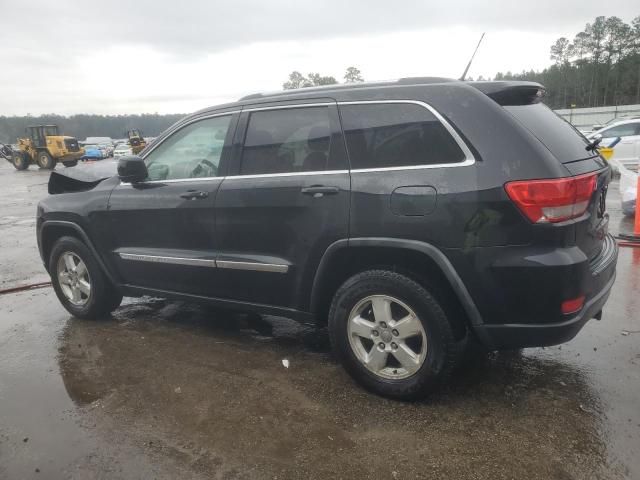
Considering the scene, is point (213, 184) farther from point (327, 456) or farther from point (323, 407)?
point (327, 456)

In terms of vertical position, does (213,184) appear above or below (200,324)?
above

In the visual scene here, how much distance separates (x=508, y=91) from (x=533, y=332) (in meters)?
1.36

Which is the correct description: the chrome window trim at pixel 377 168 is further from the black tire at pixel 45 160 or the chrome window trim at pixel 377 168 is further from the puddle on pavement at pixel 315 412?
the black tire at pixel 45 160

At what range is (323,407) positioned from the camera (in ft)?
10.0

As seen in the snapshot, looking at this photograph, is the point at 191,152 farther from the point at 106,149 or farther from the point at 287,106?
the point at 106,149

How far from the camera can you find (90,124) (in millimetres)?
106875

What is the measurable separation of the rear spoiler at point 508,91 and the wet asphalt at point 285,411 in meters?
1.75

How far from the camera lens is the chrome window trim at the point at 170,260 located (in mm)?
3712

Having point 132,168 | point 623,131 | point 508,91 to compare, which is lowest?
point 623,131

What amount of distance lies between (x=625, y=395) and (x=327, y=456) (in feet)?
6.06

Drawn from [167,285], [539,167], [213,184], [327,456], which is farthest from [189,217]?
[539,167]

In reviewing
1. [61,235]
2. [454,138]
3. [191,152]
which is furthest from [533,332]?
[61,235]

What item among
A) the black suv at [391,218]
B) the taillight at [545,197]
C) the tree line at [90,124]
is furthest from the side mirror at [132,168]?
the tree line at [90,124]

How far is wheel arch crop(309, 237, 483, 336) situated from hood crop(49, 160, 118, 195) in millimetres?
2384
